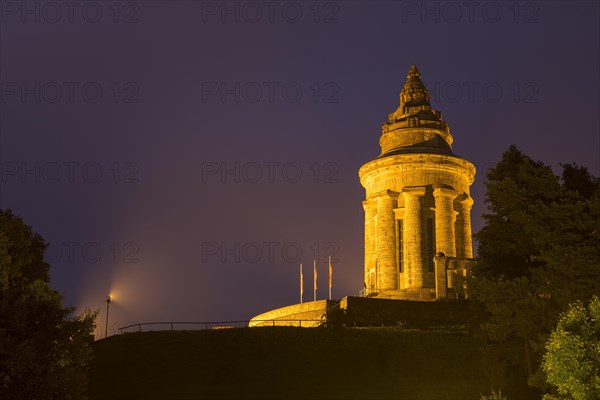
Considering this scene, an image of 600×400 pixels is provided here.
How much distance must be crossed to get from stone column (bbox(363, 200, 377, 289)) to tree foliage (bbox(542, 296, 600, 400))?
129 ft

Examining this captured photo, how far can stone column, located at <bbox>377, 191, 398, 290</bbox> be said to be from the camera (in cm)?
7238

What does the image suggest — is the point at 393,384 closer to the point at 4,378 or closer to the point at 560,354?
the point at 560,354

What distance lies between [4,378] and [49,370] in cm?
206

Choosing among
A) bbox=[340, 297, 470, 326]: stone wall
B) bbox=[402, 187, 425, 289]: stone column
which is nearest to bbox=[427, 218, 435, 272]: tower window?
bbox=[402, 187, 425, 289]: stone column

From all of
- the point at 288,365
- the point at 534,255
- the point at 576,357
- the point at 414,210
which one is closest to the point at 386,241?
the point at 414,210

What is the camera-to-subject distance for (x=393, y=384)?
46844 mm

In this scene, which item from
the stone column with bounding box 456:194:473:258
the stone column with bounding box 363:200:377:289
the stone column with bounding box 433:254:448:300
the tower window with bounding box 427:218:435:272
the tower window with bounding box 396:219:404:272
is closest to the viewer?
the stone column with bounding box 433:254:448:300

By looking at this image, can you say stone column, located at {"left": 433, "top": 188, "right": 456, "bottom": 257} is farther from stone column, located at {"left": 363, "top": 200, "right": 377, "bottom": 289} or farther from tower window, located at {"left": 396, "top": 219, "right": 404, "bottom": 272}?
stone column, located at {"left": 363, "top": 200, "right": 377, "bottom": 289}

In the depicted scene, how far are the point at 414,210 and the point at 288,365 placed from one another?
25.4 meters

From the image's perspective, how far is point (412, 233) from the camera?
72375 millimetres

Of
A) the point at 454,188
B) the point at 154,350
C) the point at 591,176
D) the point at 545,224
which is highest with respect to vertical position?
the point at 454,188

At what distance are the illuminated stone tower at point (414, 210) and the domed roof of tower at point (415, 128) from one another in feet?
0.26

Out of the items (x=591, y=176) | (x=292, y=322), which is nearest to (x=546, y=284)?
(x=591, y=176)

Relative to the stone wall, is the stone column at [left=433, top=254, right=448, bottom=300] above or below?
above
